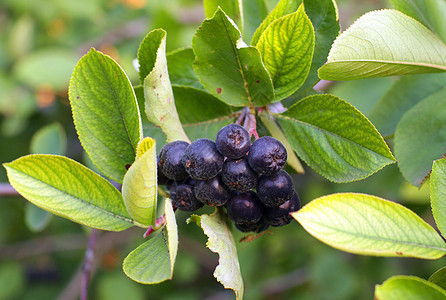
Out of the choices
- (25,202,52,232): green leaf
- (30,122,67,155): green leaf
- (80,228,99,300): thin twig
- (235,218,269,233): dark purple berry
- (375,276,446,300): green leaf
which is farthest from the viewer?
(30,122,67,155): green leaf

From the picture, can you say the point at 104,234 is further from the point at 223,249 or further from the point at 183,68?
the point at 223,249

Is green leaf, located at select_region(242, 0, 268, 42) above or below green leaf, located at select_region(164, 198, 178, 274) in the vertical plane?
above

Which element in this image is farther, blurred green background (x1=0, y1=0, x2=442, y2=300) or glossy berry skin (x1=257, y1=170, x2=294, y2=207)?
blurred green background (x1=0, y1=0, x2=442, y2=300)

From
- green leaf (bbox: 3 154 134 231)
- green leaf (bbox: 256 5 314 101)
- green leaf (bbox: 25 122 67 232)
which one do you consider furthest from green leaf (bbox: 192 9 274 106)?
green leaf (bbox: 25 122 67 232)

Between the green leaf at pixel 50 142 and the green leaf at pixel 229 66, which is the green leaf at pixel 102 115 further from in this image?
the green leaf at pixel 50 142

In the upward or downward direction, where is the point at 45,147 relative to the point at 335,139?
downward

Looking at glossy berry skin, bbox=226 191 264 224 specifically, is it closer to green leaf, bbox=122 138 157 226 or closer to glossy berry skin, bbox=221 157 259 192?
glossy berry skin, bbox=221 157 259 192

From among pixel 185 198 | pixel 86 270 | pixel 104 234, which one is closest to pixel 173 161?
pixel 185 198
